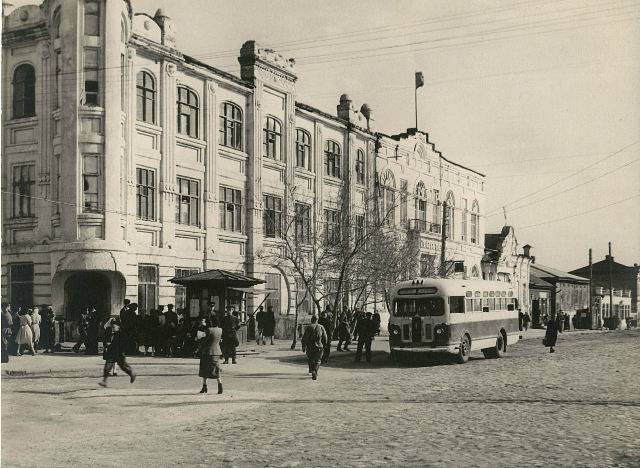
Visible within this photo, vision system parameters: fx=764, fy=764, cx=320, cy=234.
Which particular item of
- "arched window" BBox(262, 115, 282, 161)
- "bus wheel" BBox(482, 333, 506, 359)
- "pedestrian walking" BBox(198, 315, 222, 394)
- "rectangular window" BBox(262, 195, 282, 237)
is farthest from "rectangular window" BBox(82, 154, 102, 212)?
"bus wheel" BBox(482, 333, 506, 359)

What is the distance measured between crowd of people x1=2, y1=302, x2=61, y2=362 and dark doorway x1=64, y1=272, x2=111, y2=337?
1.84 m

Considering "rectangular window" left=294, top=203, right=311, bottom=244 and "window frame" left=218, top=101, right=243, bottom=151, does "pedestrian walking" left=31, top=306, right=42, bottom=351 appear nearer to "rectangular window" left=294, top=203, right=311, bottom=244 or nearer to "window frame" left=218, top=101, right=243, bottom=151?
"window frame" left=218, top=101, right=243, bottom=151

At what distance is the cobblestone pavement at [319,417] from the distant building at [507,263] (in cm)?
4082

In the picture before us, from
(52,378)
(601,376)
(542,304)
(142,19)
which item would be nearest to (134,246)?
(142,19)

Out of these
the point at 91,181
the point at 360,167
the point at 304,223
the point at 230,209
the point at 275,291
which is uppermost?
the point at 360,167

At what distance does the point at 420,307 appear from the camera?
2483cm

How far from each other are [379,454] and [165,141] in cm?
2365

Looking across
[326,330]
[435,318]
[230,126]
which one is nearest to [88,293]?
[326,330]

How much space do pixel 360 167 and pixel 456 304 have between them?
23.2 m

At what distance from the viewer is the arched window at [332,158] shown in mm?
44188

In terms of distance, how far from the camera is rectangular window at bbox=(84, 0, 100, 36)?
28266mm

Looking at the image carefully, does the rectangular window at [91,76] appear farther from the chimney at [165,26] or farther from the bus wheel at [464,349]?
the bus wheel at [464,349]

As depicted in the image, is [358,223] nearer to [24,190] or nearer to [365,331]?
[365,331]

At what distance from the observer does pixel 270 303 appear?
3788 centimetres
